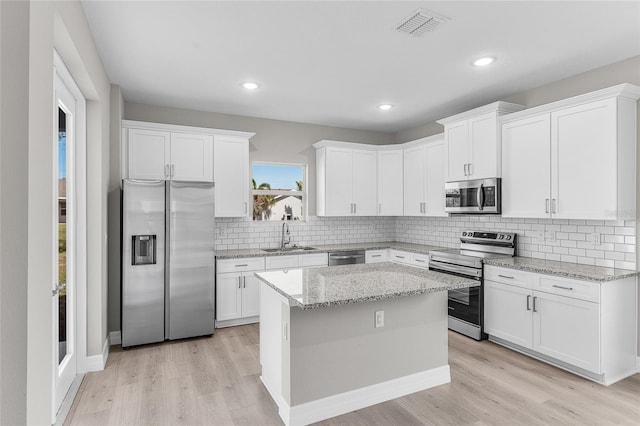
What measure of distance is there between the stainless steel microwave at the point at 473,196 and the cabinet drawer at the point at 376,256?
3.99 feet

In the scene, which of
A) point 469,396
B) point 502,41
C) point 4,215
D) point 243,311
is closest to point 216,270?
point 243,311

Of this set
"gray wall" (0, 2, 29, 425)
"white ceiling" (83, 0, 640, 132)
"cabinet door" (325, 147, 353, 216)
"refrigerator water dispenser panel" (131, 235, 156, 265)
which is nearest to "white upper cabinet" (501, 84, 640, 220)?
"white ceiling" (83, 0, 640, 132)

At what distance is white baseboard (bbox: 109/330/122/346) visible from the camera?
3.79 meters

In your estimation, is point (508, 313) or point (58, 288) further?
point (508, 313)

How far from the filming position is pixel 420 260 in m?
4.86

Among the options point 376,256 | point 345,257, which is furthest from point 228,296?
point 376,256

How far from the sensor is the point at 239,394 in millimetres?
2807

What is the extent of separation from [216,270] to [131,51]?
2440 mm

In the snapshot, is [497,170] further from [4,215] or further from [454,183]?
[4,215]

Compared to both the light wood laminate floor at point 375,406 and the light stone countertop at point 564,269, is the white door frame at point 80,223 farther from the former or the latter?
the light stone countertop at point 564,269

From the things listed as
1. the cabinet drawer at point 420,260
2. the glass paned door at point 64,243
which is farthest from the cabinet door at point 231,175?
the cabinet drawer at point 420,260

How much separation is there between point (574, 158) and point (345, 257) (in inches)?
113

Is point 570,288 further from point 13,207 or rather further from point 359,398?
point 13,207

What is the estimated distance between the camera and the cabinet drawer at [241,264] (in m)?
4.37
